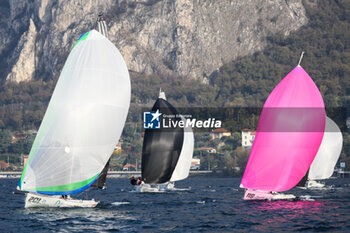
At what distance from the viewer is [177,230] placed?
117 ft

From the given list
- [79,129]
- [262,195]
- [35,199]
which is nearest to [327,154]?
[262,195]

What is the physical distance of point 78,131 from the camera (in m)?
40.2

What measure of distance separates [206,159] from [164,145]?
128526mm

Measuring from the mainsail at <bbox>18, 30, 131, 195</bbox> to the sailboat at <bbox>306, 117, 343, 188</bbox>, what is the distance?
126 ft

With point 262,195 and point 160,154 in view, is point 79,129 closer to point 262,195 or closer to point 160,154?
point 262,195

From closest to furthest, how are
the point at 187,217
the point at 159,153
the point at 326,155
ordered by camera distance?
the point at 187,217
the point at 159,153
the point at 326,155

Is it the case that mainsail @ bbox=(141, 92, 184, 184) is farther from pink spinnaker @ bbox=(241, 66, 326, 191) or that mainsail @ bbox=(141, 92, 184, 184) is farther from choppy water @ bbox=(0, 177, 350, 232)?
pink spinnaker @ bbox=(241, 66, 326, 191)

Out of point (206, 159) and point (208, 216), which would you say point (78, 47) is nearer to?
point (208, 216)

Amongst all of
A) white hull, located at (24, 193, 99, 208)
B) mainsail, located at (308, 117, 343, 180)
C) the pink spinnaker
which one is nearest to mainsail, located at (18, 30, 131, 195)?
white hull, located at (24, 193, 99, 208)

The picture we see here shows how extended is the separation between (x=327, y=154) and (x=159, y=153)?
25.8m

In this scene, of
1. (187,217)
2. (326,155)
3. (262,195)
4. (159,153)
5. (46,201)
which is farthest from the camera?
(326,155)

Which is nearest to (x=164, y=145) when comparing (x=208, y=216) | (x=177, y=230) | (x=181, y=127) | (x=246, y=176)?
(x=181, y=127)

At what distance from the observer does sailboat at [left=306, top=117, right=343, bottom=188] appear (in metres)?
74.9

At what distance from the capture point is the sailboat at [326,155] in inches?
2948
